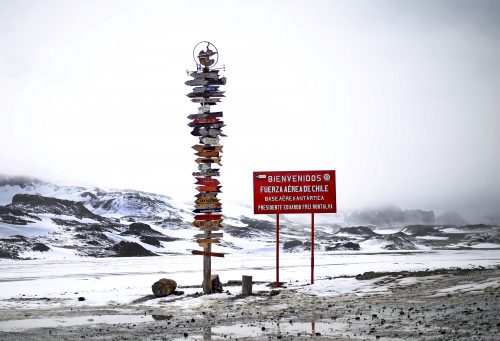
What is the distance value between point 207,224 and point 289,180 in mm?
4633

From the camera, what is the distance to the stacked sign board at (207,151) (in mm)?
24094

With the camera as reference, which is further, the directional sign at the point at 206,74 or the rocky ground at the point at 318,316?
the directional sign at the point at 206,74

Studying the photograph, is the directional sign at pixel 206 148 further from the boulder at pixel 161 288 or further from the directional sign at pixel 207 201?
the boulder at pixel 161 288

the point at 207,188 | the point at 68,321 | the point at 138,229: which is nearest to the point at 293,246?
the point at 138,229

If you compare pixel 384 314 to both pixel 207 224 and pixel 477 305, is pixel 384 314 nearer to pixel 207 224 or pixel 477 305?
pixel 477 305

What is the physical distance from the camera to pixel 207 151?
2416cm

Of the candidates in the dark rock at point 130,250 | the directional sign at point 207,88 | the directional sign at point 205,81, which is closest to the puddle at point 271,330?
the directional sign at point 207,88

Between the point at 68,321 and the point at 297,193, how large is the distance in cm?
1307

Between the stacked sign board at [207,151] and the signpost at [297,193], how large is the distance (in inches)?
101

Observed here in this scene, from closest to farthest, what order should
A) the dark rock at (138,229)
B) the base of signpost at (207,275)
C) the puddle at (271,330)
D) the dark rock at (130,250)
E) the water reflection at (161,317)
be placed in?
1. the puddle at (271,330)
2. the water reflection at (161,317)
3. the base of signpost at (207,275)
4. the dark rock at (130,250)
5. the dark rock at (138,229)

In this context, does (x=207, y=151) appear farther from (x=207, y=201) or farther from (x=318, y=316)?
(x=318, y=316)

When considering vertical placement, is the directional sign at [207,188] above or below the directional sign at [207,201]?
above

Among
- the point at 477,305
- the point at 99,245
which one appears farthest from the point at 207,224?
the point at 99,245

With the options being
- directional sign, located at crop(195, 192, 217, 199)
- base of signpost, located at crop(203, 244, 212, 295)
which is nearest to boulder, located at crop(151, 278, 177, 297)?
base of signpost, located at crop(203, 244, 212, 295)
